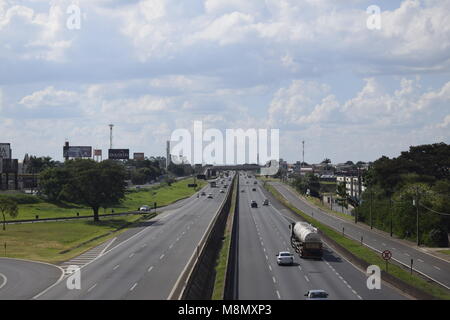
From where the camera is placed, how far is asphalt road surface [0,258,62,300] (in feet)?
142

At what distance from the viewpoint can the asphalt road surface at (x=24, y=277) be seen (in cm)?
4328

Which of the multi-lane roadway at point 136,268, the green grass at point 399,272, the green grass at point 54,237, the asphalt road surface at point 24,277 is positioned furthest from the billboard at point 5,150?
the green grass at point 399,272

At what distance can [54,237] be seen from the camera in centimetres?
8244

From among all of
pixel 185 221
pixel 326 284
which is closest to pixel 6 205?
pixel 185 221

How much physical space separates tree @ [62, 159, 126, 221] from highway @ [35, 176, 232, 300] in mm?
17720

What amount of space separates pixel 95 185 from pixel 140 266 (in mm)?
58493

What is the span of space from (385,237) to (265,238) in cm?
2152

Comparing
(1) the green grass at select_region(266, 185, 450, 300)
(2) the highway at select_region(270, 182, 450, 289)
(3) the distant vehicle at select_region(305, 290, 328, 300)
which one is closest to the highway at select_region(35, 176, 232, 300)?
(3) the distant vehicle at select_region(305, 290, 328, 300)

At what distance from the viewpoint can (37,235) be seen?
275ft

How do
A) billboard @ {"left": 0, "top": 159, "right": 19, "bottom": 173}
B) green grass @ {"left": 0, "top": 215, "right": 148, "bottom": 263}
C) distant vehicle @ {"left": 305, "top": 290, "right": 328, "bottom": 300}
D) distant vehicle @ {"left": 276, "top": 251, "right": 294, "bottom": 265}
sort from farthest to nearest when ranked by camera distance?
billboard @ {"left": 0, "top": 159, "right": 19, "bottom": 173} → green grass @ {"left": 0, "top": 215, "right": 148, "bottom": 263} → distant vehicle @ {"left": 276, "top": 251, "right": 294, "bottom": 265} → distant vehicle @ {"left": 305, "top": 290, "right": 328, "bottom": 300}

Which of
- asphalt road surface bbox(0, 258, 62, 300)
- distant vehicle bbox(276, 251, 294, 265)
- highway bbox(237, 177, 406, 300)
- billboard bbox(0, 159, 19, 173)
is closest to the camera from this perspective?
highway bbox(237, 177, 406, 300)

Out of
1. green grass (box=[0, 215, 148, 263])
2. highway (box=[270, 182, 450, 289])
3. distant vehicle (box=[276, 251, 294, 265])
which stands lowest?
highway (box=[270, 182, 450, 289])

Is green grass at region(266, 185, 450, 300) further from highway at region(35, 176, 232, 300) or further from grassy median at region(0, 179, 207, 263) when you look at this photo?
grassy median at region(0, 179, 207, 263)

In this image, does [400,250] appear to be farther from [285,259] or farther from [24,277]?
[24,277]
